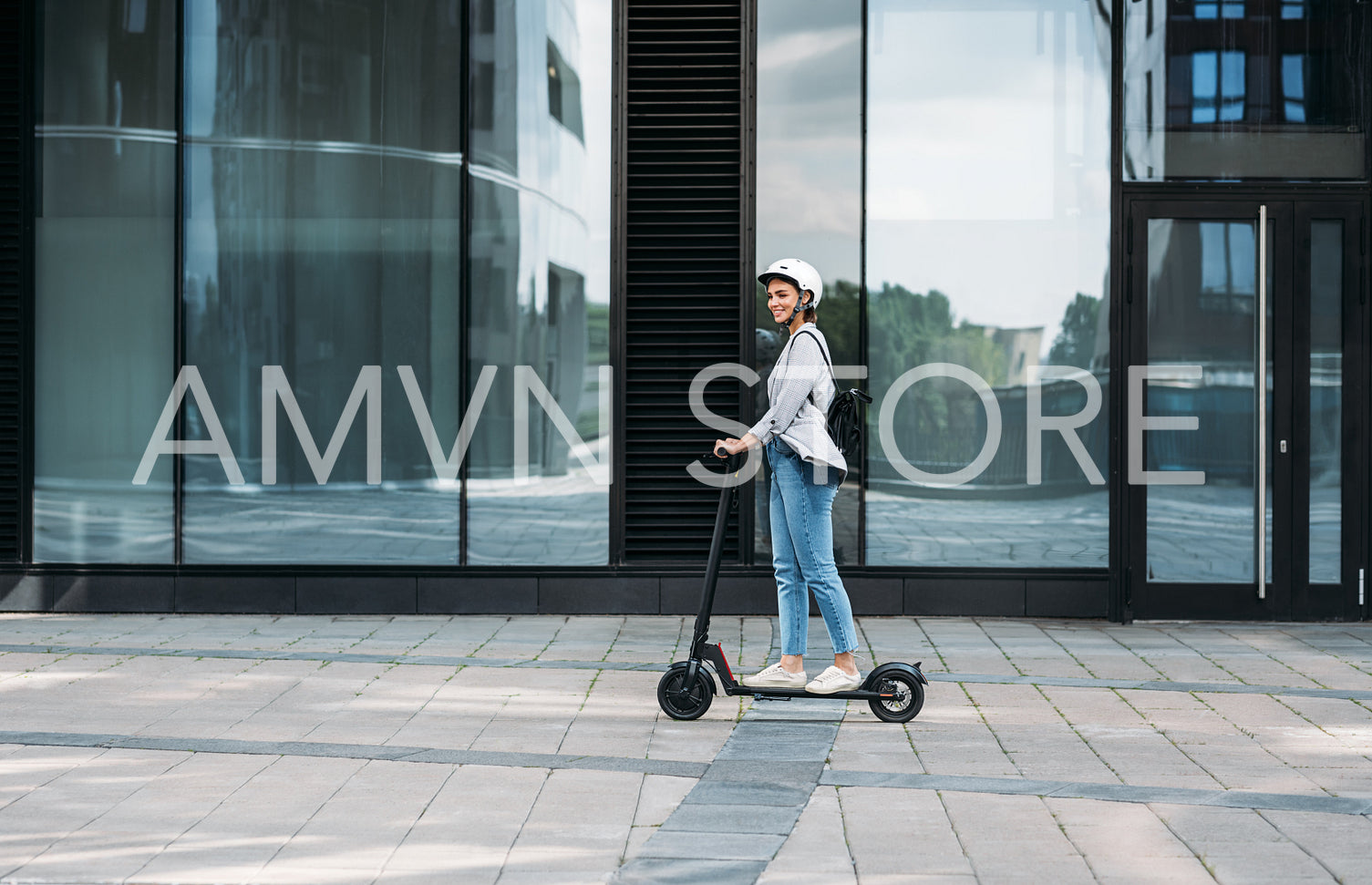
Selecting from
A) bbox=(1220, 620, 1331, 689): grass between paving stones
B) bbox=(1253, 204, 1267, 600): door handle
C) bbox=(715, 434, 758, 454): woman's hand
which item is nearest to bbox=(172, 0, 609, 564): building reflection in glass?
bbox=(715, 434, 758, 454): woman's hand

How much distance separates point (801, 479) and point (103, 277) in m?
5.52

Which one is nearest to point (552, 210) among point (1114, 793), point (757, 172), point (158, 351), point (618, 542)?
point (757, 172)

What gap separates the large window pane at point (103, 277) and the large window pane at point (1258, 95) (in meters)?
6.44

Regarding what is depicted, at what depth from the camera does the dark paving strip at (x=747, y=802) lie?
4016 mm

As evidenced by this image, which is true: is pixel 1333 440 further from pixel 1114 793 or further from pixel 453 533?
pixel 453 533

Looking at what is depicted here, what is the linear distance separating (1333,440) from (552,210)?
5.31 metres

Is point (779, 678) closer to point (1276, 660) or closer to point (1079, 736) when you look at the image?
point (1079, 736)

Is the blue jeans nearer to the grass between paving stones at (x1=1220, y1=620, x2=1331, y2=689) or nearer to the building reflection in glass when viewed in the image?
the grass between paving stones at (x1=1220, y1=620, x2=1331, y2=689)

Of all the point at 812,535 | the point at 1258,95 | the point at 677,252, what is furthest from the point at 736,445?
the point at 1258,95

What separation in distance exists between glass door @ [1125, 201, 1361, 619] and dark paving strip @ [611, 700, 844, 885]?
3.79 meters

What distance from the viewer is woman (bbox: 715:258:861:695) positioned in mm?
6117

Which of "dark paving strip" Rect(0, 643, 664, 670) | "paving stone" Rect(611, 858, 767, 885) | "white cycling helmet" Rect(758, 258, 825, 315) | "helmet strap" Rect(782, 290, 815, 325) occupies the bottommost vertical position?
"dark paving strip" Rect(0, 643, 664, 670)

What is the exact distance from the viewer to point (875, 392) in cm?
918

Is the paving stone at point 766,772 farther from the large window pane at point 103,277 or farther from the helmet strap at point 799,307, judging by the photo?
the large window pane at point 103,277
